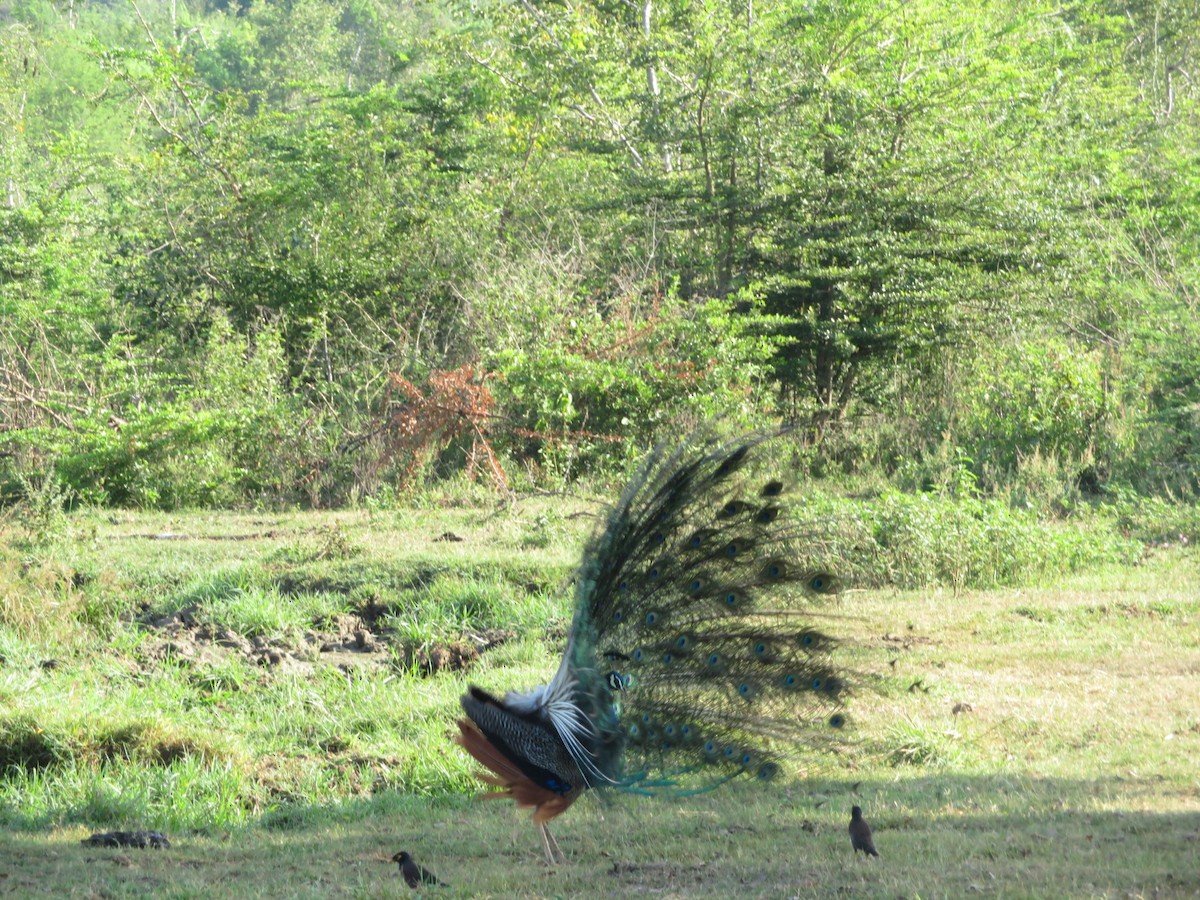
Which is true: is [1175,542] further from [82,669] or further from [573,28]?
[573,28]

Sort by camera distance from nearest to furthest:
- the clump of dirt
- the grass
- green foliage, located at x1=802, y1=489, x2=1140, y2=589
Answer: the grass → the clump of dirt → green foliage, located at x1=802, y1=489, x2=1140, y2=589

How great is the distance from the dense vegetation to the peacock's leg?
25.2 ft

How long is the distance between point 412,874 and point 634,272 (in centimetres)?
1368

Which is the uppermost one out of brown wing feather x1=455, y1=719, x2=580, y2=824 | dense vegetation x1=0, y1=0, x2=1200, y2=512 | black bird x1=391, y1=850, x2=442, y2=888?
dense vegetation x1=0, y1=0, x2=1200, y2=512

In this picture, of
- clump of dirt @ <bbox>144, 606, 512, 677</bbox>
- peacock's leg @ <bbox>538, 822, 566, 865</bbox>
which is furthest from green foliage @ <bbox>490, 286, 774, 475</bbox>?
peacock's leg @ <bbox>538, 822, 566, 865</bbox>

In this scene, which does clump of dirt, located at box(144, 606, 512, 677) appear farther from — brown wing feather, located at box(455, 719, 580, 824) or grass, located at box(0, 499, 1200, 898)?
brown wing feather, located at box(455, 719, 580, 824)

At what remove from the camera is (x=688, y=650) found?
17.5 ft

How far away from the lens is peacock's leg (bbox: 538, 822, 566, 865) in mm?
5277

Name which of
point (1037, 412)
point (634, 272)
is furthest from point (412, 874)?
→ point (634, 272)

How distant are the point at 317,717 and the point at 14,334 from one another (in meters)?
13.4

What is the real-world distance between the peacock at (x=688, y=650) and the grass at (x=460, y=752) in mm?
387

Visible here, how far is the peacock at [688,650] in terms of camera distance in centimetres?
528

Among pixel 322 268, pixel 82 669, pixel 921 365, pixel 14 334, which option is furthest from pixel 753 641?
pixel 14 334

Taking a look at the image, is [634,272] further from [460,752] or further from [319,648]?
[460,752]
